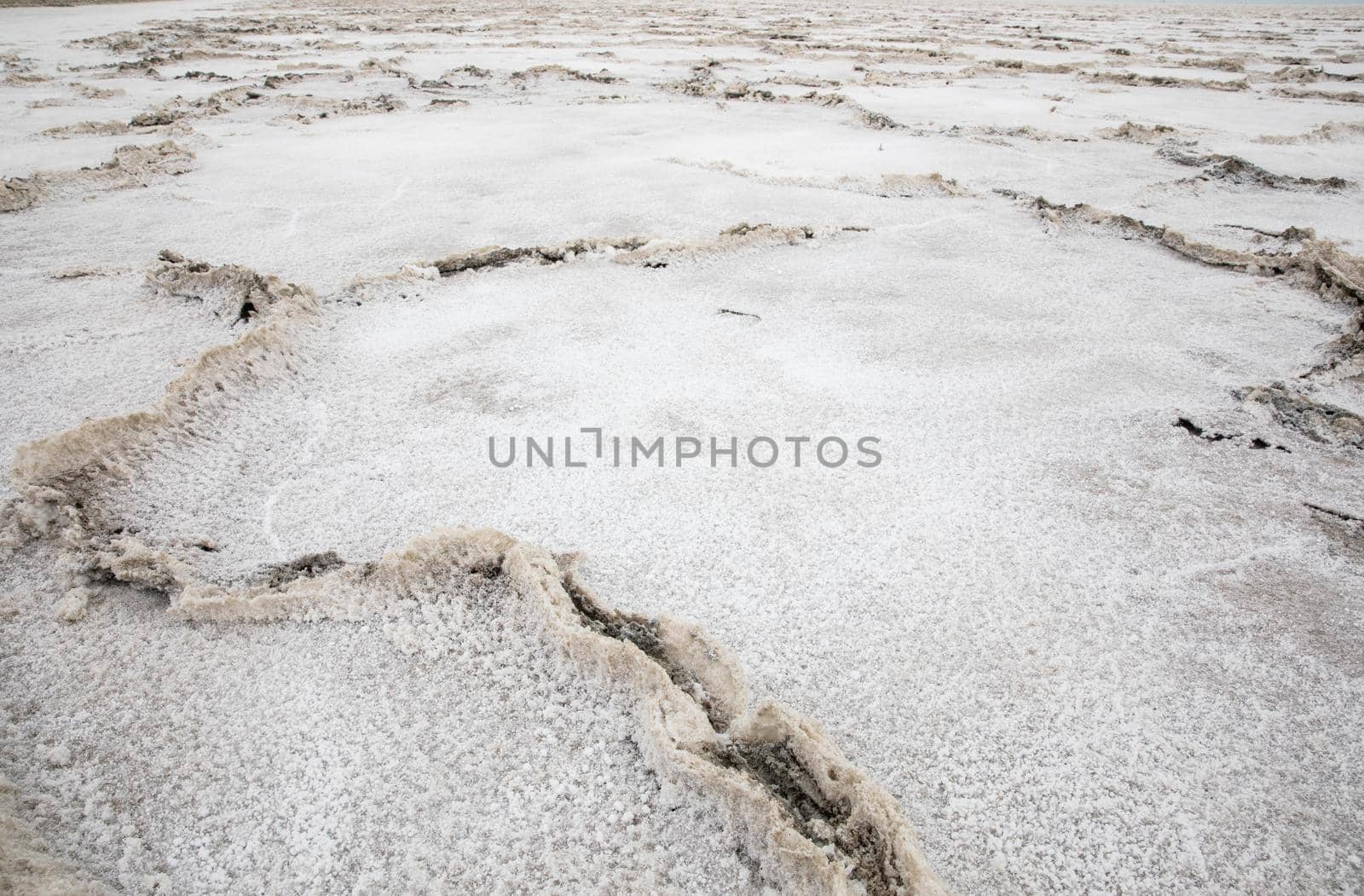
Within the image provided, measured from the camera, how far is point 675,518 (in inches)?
57.3

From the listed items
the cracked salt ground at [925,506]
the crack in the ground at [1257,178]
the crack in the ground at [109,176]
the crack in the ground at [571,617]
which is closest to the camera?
the crack in the ground at [571,617]

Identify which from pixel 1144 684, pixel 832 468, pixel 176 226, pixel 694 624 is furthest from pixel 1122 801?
pixel 176 226

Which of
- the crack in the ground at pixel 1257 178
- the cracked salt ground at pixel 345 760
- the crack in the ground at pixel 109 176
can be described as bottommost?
the cracked salt ground at pixel 345 760

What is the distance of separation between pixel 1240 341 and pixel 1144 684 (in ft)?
4.98

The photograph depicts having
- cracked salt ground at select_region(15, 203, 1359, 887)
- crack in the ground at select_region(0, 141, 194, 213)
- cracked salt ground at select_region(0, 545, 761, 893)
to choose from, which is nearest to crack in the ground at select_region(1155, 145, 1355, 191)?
cracked salt ground at select_region(15, 203, 1359, 887)

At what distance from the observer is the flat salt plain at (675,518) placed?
3.01 ft

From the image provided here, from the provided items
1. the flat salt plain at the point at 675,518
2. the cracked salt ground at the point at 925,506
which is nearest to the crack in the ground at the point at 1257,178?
the flat salt plain at the point at 675,518

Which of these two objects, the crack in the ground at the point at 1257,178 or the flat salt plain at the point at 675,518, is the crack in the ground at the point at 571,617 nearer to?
the flat salt plain at the point at 675,518

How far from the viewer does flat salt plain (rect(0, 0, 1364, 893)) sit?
3.01 ft

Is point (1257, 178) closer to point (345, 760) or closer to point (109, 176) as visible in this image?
point (345, 760)

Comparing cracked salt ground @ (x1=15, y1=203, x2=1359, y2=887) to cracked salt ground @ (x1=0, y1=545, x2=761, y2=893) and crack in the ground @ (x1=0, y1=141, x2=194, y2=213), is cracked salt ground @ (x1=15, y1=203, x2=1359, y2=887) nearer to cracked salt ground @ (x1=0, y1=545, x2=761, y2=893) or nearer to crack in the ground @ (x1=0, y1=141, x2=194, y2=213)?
cracked salt ground @ (x1=0, y1=545, x2=761, y2=893)

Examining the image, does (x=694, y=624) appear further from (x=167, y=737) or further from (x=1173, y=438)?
(x=1173, y=438)

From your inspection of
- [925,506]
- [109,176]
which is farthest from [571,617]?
[109,176]

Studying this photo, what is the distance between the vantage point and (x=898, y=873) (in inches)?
31.7
